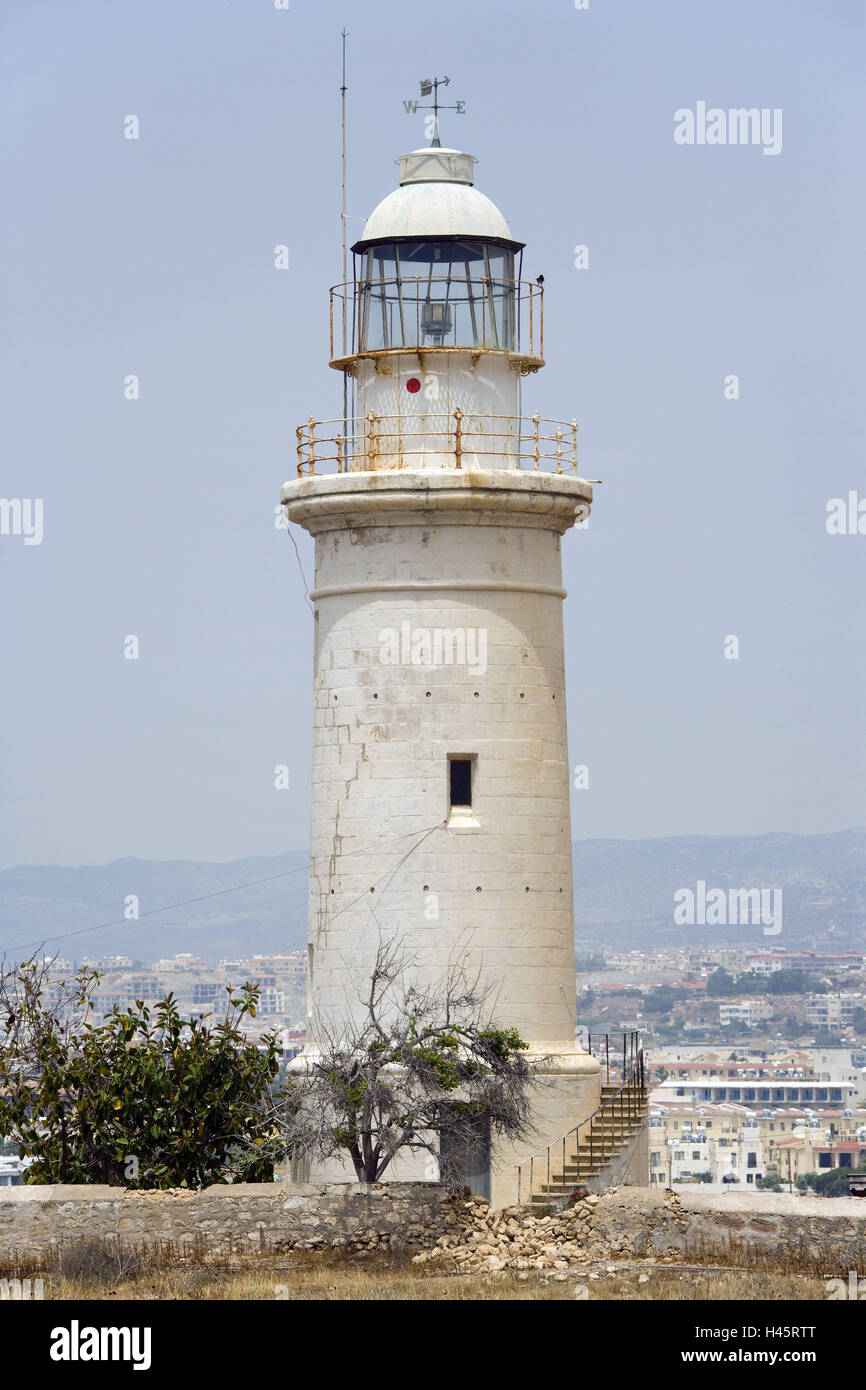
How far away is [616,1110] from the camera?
94.3 ft

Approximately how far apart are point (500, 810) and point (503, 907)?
107 cm

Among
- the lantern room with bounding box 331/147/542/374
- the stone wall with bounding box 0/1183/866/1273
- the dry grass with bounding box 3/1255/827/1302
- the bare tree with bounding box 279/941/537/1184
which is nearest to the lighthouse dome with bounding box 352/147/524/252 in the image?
the lantern room with bounding box 331/147/542/374

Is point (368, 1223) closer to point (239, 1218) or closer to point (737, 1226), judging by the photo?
point (239, 1218)

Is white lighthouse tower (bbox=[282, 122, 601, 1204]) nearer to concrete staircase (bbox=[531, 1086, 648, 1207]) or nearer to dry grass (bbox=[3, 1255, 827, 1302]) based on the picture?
concrete staircase (bbox=[531, 1086, 648, 1207])

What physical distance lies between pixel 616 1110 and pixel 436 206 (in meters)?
10.5

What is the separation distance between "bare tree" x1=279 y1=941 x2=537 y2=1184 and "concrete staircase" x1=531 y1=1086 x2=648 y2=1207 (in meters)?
0.55

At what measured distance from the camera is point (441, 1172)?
85.7 feet

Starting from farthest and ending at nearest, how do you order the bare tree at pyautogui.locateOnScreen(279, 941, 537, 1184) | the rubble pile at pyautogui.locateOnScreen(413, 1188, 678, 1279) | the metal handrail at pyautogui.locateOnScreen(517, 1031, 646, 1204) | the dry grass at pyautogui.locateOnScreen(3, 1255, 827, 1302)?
the metal handrail at pyautogui.locateOnScreen(517, 1031, 646, 1204)
the bare tree at pyautogui.locateOnScreen(279, 941, 537, 1184)
the rubble pile at pyautogui.locateOnScreen(413, 1188, 678, 1279)
the dry grass at pyautogui.locateOnScreen(3, 1255, 827, 1302)

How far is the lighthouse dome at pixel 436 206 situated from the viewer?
95.2 feet

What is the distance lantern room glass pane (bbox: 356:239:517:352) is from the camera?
29.1 metres

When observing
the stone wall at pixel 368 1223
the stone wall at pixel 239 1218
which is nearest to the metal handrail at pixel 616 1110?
the stone wall at pixel 368 1223

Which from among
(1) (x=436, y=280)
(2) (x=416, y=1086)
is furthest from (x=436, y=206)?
(2) (x=416, y=1086)

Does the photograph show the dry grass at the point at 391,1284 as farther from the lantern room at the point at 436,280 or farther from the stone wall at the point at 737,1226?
the lantern room at the point at 436,280
